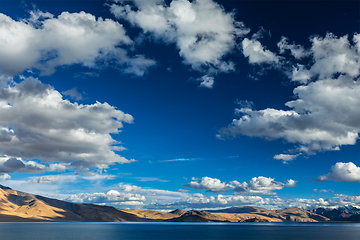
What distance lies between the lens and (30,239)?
6609 inches

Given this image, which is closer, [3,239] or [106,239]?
[3,239]

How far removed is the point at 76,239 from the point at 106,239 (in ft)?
60.8

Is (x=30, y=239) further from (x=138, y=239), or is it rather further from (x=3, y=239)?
(x=138, y=239)

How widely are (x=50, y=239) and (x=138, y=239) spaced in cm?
5537

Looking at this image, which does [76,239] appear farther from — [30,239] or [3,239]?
[3,239]

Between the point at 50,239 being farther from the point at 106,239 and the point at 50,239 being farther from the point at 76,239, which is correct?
the point at 106,239

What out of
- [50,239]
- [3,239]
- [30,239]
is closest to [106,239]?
[50,239]

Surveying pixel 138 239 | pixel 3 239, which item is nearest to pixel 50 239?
pixel 3 239

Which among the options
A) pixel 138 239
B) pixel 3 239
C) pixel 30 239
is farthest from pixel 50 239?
pixel 138 239

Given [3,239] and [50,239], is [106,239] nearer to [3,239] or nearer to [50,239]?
[50,239]

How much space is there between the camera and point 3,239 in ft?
550

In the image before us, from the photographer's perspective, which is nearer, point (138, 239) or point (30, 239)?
point (30, 239)

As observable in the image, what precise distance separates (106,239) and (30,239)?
44431 millimetres

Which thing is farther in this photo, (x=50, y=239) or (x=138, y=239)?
(x=138, y=239)
